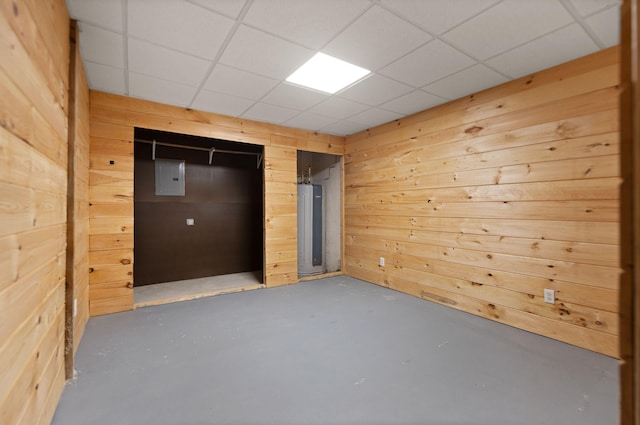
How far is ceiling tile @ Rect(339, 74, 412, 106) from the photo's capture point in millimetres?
2697

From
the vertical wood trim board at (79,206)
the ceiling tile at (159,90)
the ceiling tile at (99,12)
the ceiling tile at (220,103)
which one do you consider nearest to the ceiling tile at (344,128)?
the ceiling tile at (220,103)

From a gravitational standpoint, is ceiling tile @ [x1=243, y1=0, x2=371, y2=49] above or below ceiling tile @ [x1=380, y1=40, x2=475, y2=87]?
above

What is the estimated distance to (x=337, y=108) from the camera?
3.39 m

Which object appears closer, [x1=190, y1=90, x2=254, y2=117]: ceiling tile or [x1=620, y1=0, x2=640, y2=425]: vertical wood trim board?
[x1=620, y1=0, x2=640, y2=425]: vertical wood trim board

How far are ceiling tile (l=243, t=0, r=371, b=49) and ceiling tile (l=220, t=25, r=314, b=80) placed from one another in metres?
0.09

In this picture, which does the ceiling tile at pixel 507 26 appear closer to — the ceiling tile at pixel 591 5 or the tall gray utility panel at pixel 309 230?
the ceiling tile at pixel 591 5

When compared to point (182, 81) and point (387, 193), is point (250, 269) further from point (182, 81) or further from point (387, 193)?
point (182, 81)

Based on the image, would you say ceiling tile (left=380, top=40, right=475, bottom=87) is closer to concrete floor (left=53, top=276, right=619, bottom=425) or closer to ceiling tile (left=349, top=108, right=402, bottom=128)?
ceiling tile (left=349, top=108, right=402, bottom=128)

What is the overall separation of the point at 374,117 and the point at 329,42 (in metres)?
1.77

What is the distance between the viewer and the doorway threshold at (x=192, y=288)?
335 cm

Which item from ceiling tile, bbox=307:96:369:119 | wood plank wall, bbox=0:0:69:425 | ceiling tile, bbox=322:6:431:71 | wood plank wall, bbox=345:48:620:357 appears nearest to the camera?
wood plank wall, bbox=0:0:69:425

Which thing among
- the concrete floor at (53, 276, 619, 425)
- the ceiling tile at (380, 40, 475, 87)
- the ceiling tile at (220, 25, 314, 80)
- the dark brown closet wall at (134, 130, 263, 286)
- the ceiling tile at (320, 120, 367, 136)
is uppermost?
the ceiling tile at (320, 120, 367, 136)

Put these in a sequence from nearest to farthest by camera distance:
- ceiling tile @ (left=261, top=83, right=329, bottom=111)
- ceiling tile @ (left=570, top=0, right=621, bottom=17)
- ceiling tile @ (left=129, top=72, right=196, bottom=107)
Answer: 1. ceiling tile @ (left=570, top=0, right=621, bottom=17)
2. ceiling tile @ (left=129, top=72, right=196, bottom=107)
3. ceiling tile @ (left=261, top=83, right=329, bottom=111)

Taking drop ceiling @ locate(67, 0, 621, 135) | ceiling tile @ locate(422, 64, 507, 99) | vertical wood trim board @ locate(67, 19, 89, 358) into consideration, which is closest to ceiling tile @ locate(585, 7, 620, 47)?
drop ceiling @ locate(67, 0, 621, 135)
